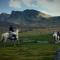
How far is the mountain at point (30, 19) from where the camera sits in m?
3.95

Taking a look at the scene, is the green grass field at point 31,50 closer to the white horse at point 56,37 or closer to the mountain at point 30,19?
the white horse at point 56,37

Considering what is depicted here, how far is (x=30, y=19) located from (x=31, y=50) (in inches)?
24.2

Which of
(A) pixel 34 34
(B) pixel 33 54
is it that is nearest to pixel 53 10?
(A) pixel 34 34

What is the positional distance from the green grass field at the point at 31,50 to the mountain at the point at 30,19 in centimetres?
21

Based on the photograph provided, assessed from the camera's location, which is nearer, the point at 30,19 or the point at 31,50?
the point at 31,50

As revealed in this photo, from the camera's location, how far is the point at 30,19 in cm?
397

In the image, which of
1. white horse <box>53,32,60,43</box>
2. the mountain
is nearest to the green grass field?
white horse <box>53,32,60,43</box>

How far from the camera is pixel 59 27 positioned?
13.1 feet

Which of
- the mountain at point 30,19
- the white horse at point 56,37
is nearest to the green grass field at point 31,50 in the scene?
the white horse at point 56,37

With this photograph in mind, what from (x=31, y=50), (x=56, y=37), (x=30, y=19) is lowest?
(x=31, y=50)

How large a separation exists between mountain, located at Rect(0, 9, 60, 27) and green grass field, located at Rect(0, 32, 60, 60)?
0.21 metres

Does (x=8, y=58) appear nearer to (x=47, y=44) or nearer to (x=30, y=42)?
(x=30, y=42)

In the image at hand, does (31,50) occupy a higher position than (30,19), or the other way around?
(30,19)

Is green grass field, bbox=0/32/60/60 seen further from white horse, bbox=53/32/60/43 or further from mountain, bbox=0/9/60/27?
mountain, bbox=0/9/60/27
